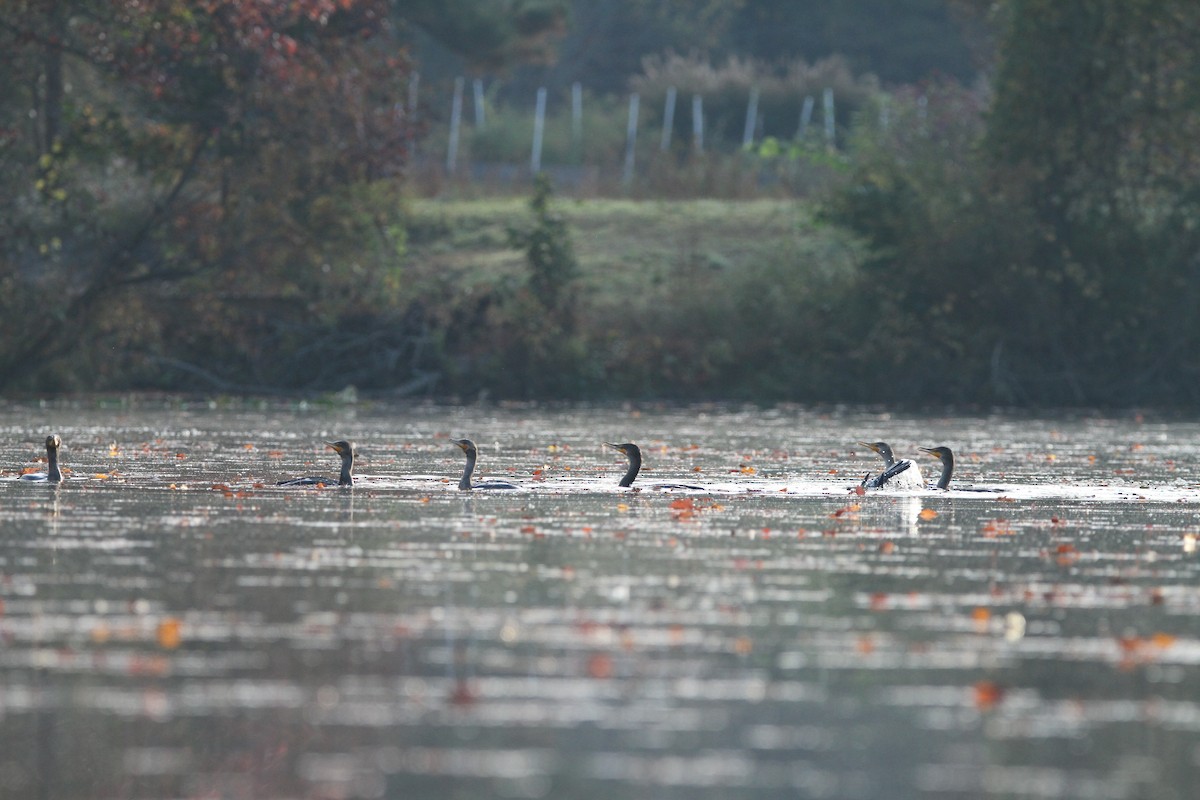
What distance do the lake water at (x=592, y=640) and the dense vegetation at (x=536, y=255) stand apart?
54.6 feet

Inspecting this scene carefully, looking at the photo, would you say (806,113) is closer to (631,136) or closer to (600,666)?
(631,136)

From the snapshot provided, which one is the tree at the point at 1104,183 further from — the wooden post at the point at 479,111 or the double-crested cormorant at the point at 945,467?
the wooden post at the point at 479,111

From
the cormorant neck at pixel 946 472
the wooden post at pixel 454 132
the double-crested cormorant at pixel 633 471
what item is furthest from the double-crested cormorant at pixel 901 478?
the wooden post at pixel 454 132

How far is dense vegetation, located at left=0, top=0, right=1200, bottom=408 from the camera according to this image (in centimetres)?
3428

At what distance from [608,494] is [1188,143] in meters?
22.7

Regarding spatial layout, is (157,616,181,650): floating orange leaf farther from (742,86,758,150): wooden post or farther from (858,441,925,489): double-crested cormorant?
(742,86,758,150): wooden post

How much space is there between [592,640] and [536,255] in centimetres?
2903

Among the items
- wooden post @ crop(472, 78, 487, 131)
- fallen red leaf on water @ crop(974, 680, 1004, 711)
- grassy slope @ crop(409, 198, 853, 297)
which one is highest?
wooden post @ crop(472, 78, 487, 131)

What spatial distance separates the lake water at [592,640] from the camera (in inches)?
276

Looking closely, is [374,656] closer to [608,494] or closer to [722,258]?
[608,494]

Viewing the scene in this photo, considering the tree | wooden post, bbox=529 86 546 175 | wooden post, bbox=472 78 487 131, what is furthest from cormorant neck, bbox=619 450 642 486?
wooden post, bbox=472 78 487 131

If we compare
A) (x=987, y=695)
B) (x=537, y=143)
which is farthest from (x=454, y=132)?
(x=987, y=695)

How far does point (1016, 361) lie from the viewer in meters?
37.6

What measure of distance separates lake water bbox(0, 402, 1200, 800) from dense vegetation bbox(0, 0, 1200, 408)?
16.6m
